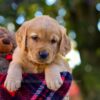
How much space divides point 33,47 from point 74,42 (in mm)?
8240

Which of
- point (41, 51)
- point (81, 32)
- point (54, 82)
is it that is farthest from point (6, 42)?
point (81, 32)

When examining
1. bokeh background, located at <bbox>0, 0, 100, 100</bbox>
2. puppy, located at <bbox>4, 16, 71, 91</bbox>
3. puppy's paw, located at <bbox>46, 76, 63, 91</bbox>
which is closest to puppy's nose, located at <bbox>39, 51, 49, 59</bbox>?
puppy, located at <bbox>4, 16, 71, 91</bbox>

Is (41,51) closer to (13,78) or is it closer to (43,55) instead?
(43,55)

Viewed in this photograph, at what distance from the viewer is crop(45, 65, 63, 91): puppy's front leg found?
8.09 feet

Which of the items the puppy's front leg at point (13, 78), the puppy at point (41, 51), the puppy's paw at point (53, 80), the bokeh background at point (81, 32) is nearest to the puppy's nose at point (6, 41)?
the puppy at point (41, 51)

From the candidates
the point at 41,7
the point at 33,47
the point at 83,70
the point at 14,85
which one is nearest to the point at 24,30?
the point at 33,47

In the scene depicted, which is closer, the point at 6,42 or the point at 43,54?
the point at 43,54

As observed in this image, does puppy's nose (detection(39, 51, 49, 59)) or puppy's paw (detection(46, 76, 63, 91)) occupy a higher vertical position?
puppy's nose (detection(39, 51, 49, 59))

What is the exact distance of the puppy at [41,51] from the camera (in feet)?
8.20

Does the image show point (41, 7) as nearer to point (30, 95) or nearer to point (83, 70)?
point (83, 70)

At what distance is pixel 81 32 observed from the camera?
35.6 ft

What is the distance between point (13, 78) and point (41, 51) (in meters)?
0.18

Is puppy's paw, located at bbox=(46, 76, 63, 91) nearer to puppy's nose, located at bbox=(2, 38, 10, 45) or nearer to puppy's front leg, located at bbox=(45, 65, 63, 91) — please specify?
puppy's front leg, located at bbox=(45, 65, 63, 91)

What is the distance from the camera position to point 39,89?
2.46 m
